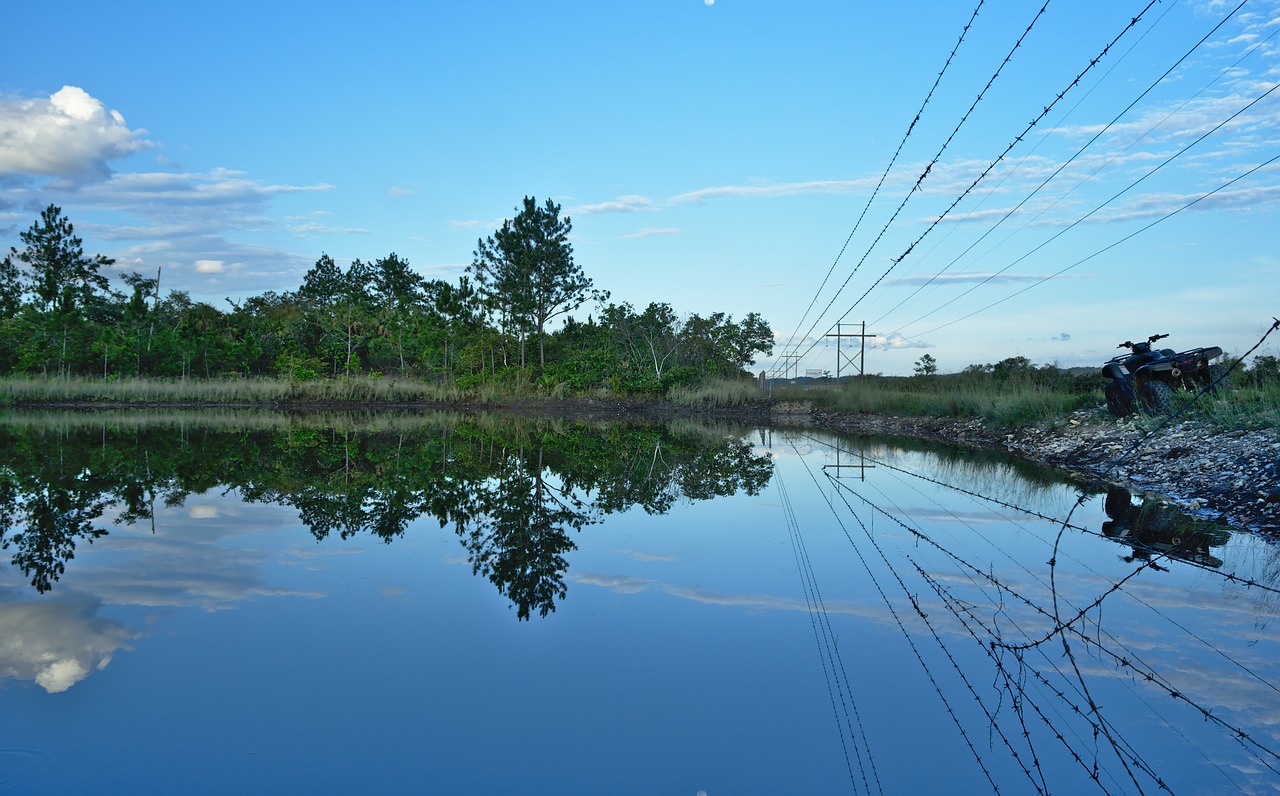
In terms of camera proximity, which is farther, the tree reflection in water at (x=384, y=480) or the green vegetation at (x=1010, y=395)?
the green vegetation at (x=1010, y=395)

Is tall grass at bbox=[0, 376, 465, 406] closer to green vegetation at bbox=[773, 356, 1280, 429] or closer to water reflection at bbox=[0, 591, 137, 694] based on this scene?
green vegetation at bbox=[773, 356, 1280, 429]

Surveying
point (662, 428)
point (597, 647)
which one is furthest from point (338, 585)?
point (662, 428)

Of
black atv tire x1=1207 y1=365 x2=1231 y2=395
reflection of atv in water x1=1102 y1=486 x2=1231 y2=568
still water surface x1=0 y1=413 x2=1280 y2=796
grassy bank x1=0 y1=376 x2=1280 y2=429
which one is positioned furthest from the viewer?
grassy bank x1=0 y1=376 x2=1280 y2=429

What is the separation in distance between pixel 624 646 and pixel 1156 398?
13.3 meters

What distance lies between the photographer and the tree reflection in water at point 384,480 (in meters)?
6.92

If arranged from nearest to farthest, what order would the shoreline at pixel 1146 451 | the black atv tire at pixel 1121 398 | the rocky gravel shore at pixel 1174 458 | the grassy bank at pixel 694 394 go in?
the rocky gravel shore at pixel 1174 458
the shoreline at pixel 1146 451
the black atv tire at pixel 1121 398
the grassy bank at pixel 694 394

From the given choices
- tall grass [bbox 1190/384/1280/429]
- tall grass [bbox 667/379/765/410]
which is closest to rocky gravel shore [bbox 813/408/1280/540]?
tall grass [bbox 1190/384/1280/429]

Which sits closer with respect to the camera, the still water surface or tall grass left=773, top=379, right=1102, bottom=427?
the still water surface

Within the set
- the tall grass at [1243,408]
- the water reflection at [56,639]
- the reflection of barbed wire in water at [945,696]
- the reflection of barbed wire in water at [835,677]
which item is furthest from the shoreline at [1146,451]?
the water reflection at [56,639]

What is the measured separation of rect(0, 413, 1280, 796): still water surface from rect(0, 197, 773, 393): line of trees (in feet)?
88.5

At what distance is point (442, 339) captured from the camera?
4078 cm

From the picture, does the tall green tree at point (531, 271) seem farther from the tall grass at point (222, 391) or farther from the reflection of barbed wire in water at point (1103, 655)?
the reflection of barbed wire in water at point (1103, 655)

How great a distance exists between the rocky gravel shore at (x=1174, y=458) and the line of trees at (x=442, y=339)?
64.5ft

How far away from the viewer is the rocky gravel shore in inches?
341
